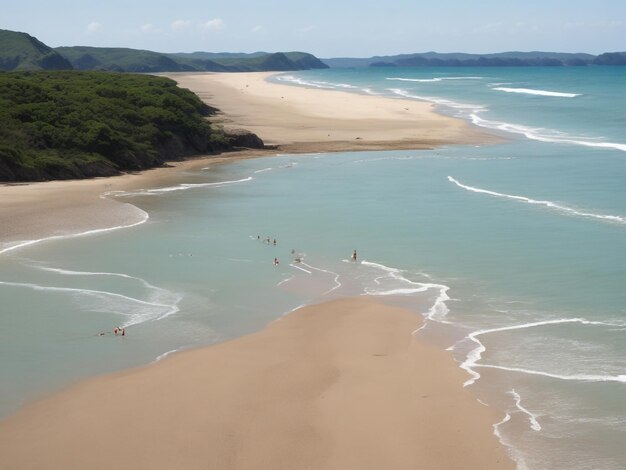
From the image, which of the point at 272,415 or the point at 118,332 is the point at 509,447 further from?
the point at 118,332

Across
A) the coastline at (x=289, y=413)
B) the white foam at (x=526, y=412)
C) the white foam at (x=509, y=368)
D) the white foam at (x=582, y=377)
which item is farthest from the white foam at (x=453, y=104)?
the white foam at (x=526, y=412)

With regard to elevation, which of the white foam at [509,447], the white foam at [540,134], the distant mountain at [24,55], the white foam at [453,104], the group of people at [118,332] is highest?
the distant mountain at [24,55]

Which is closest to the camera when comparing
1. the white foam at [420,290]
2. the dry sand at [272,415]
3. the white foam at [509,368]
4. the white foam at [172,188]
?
the dry sand at [272,415]

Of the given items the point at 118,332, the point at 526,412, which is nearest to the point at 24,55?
the point at 118,332

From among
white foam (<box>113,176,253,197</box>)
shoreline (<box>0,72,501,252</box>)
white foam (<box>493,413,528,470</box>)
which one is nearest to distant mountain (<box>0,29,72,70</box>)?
shoreline (<box>0,72,501,252</box>)

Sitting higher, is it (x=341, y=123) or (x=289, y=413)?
(x=341, y=123)

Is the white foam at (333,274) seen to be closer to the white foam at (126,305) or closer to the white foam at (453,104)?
the white foam at (126,305)

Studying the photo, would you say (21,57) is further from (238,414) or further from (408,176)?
(238,414)
